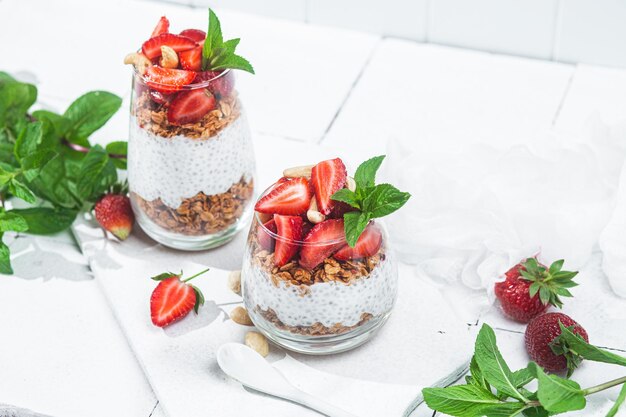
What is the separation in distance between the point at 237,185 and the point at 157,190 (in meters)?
0.10

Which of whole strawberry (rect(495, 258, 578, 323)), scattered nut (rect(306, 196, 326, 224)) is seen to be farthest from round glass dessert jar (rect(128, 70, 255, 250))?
whole strawberry (rect(495, 258, 578, 323))

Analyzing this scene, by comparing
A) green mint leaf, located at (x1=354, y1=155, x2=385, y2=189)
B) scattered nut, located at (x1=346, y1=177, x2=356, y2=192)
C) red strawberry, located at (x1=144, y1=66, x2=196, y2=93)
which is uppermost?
red strawberry, located at (x1=144, y1=66, x2=196, y2=93)

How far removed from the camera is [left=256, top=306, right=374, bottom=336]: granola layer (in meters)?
0.99

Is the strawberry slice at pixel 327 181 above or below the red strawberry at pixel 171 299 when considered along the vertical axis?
above

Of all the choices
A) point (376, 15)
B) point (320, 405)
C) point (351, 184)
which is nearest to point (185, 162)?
point (351, 184)

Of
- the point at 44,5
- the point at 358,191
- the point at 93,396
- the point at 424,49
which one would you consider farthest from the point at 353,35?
the point at 93,396

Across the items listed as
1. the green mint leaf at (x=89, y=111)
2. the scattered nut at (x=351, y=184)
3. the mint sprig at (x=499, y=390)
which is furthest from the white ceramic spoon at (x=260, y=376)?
the green mint leaf at (x=89, y=111)

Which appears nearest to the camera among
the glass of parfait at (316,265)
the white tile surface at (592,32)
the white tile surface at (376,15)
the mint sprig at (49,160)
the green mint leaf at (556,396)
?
the green mint leaf at (556,396)

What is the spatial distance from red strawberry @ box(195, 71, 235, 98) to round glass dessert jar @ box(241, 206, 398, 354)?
183 millimetres

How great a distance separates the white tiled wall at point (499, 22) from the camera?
1552 millimetres

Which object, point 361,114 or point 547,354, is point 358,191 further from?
point 361,114

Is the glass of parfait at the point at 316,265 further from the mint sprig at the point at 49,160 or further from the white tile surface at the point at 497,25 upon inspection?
the white tile surface at the point at 497,25

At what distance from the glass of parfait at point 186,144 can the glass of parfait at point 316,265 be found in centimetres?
14

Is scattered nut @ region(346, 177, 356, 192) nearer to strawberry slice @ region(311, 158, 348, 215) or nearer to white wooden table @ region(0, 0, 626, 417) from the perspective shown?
strawberry slice @ region(311, 158, 348, 215)
